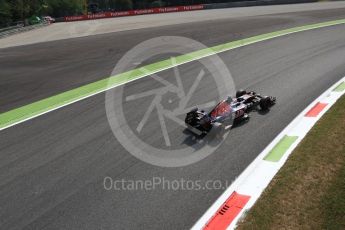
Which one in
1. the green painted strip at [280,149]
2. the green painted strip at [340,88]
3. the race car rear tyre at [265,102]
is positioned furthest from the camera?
the green painted strip at [340,88]

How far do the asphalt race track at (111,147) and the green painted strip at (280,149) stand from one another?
0.32 meters

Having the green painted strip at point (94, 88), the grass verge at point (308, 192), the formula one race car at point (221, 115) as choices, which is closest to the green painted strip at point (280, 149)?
the grass verge at point (308, 192)

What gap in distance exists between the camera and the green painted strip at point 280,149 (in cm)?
775

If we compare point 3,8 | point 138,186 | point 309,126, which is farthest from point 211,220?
point 3,8

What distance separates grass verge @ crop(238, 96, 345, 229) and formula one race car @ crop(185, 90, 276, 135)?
5.94 feet

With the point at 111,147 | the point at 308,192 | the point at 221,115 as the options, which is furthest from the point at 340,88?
the point at 111,147

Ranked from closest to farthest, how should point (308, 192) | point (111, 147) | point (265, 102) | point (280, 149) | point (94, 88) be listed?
1. point (308, 192)
2. point (280, 149)
3. point (111, 147)
4. point (265, 102)
5. point (94, 88)

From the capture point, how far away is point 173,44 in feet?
74.3

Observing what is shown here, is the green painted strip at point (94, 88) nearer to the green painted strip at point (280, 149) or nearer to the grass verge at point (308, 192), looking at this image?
the green painted strip at point (280, 149)

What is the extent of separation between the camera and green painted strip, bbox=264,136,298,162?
25.4ft

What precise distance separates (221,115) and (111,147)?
2914mm

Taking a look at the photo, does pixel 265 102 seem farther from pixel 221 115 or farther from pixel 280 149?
pixel 280 149

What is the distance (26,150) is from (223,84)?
7.23 metres

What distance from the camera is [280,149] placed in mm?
8102
